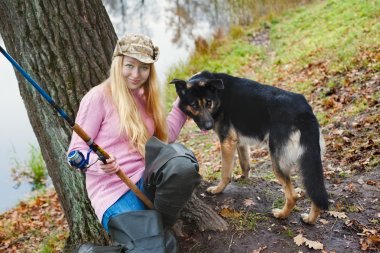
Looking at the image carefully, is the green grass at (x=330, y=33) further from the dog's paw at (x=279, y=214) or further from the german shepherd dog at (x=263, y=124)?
the dog's paw at (x=279, y=214)

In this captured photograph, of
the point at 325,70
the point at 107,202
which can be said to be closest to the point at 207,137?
the point at 325,70

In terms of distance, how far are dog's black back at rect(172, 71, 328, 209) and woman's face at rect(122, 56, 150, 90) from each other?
81 cm

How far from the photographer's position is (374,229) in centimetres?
356

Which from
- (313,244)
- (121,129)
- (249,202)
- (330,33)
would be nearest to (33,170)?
(249,202)

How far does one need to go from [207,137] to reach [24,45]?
4.86 meters

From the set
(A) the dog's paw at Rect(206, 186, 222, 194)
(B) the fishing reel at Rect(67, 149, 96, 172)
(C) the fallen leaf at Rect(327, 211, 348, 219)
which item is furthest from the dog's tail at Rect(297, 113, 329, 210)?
(B) the fishing reel at Rect(67, 149, 96, 172)

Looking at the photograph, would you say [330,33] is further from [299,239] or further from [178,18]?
[299,239]

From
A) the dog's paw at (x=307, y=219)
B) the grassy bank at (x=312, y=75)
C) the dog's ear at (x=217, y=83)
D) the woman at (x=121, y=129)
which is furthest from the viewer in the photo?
the grassy bank at (x=312, y=75)

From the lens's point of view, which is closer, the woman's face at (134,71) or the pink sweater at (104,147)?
the pink sweater at (104,147)

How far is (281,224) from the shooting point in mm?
3660

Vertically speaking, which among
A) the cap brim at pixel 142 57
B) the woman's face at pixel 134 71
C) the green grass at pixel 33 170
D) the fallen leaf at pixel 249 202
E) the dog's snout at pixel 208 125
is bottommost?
the green grass at pixel 33 170

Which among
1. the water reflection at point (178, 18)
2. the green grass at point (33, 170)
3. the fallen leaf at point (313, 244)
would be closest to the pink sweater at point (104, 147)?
the fallen leaf at point (313, 244)

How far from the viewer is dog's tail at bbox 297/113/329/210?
328 centimetres

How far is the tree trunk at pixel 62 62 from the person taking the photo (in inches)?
132
